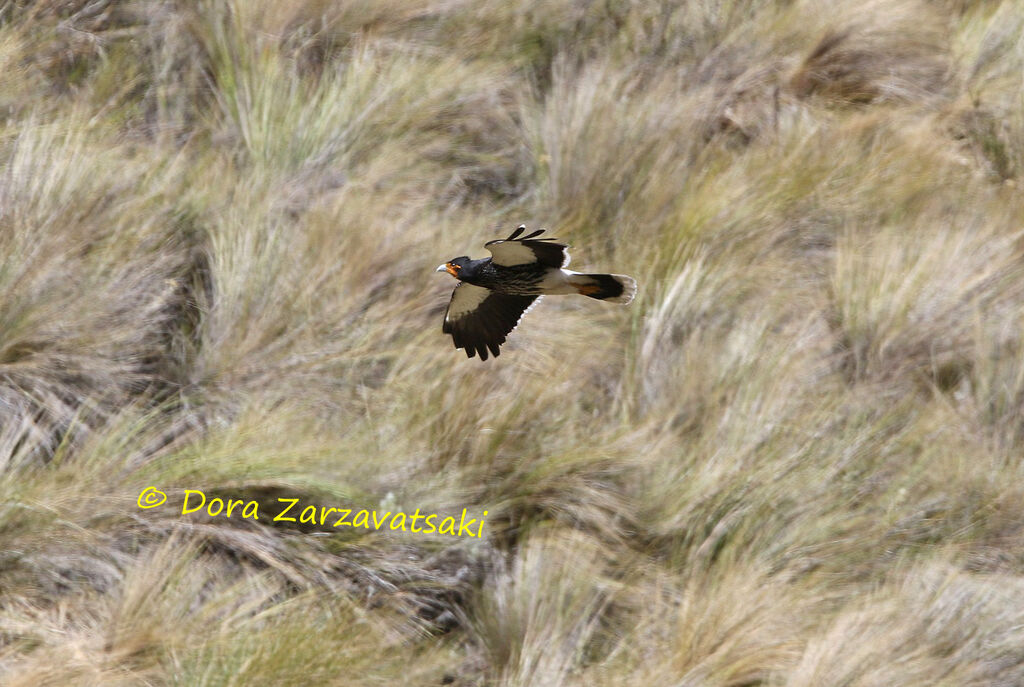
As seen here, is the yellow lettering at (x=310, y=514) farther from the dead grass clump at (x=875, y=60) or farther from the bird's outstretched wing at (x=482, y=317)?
the dead grass clump at (x=875, y=60)

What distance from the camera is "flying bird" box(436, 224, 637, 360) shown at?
326 cm

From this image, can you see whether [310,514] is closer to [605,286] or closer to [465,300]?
[465,300]

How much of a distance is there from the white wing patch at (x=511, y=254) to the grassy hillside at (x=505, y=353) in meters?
1.24

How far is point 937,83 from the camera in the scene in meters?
6.64

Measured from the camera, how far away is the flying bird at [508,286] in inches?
128

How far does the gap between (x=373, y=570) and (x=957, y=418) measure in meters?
2.28

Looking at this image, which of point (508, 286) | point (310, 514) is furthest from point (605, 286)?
point (310, 514)

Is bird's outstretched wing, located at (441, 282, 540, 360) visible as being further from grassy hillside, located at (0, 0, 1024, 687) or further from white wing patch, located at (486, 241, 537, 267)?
grassy hillside, located at (0, 0, 1024, 687)

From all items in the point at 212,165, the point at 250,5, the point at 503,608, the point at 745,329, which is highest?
the point at 250,5

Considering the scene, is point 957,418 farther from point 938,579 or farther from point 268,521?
point 268,521

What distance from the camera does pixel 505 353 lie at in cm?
487

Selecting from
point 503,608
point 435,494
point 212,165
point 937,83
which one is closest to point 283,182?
point 212,165

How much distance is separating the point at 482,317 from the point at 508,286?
34 cm

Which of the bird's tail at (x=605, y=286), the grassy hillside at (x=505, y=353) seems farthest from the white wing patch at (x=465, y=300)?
the grassy hillside at (x=505, y=353)
